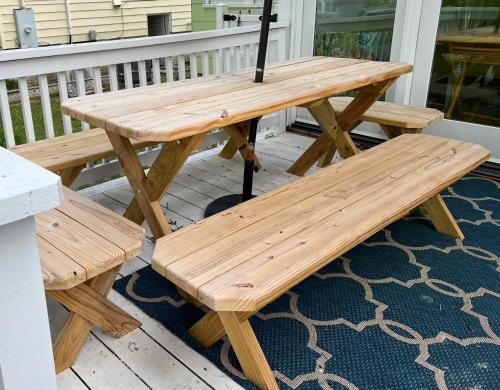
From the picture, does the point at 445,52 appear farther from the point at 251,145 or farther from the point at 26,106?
the point at 26,106

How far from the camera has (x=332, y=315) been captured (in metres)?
1.96

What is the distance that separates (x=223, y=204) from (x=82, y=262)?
151cm

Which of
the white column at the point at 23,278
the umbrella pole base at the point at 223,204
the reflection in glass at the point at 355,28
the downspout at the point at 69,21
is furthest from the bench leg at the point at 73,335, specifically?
the downspout at the point at 69,21

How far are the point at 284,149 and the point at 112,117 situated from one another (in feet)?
7.48

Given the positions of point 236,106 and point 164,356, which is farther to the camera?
point 236,106

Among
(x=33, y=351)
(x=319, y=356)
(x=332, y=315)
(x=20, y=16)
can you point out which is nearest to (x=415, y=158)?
(x=332, y=315)

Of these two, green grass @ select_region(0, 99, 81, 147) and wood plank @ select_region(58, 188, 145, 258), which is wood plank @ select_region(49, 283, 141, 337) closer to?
wood plank @ select_region(58, 188, 145, 258)

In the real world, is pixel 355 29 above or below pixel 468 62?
above

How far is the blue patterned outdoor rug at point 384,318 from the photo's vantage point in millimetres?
1671

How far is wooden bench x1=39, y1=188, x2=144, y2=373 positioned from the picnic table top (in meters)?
0.32

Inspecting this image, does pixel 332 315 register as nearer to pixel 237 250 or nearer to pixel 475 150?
pixel 237 250

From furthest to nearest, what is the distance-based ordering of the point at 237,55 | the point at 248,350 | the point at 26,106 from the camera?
the point at 237,55, the point at 26,106, the point at 248,350

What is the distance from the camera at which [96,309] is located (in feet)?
5.51

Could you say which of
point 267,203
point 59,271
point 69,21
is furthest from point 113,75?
point 69,21
